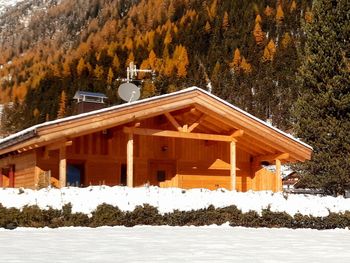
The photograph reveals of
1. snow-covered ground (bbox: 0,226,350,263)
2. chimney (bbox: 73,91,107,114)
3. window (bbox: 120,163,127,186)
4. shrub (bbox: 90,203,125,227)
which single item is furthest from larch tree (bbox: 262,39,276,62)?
snow-covered ground (bbox: 0,226,350,263)

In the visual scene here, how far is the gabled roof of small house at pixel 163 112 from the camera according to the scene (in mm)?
16984

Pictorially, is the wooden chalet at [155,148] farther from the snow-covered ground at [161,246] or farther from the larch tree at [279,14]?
the larch tree at [279,14]

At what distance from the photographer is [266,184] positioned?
24.7m

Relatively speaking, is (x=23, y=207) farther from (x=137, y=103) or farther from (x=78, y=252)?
(x=137, y=103)

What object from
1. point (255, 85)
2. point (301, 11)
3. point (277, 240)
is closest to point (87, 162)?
point (277, 240)

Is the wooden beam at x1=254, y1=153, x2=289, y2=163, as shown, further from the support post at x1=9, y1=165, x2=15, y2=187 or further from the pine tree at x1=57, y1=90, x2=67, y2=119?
the pine tree at x1=57, y1=90, x2=67, y2=119

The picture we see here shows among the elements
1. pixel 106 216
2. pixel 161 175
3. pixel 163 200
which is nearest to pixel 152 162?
pixel 161 175

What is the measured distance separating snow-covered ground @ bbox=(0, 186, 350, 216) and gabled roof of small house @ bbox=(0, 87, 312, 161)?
3.33 meters

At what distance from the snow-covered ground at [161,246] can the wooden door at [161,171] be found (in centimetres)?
975

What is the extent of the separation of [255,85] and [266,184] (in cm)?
7776

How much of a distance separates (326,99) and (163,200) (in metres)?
17.0

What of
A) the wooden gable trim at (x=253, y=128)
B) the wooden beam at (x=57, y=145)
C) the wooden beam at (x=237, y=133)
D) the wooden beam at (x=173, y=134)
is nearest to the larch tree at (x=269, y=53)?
the wooden gable trim at (x=253, y=128)

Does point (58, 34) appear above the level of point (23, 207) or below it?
above

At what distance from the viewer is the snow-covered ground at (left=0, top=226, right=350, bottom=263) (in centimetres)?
763
